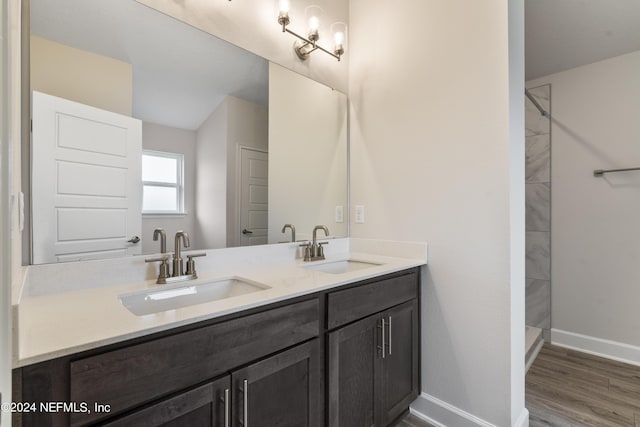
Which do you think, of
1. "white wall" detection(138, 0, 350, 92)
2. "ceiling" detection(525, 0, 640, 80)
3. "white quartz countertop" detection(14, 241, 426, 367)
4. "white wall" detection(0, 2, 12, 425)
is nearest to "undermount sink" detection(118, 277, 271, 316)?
"white quartz countertop" detection(14, 241, 426, 367)

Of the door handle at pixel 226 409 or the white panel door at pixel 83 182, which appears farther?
the white panel door at pixel 83 182

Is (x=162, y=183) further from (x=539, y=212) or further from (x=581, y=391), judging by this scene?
(x=539, y=212)

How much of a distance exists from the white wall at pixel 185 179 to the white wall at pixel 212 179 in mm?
24

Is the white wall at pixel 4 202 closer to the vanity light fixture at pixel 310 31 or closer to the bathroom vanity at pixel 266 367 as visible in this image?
the bathroom vanity at pixel 266 367

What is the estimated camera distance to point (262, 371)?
0.96 meters

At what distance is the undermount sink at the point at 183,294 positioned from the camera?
42.3 inches

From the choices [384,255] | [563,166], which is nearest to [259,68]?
[384,255]

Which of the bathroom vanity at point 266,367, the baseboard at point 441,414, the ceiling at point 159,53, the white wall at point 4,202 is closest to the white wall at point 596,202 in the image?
the baseboard at point 441,414

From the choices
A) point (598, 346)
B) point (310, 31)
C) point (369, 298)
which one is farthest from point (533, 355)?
point (310, 31)

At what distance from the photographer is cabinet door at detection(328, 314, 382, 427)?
47.3 inches

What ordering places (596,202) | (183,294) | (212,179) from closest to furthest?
(183,294) → (212,179) → (596,202)

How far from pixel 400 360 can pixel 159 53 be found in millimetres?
1844

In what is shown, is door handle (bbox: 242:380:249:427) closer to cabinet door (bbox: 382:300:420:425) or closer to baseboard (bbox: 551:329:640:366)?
cabinet door (bbox: 382:300:420:425)

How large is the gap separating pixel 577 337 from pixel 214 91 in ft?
10.9
